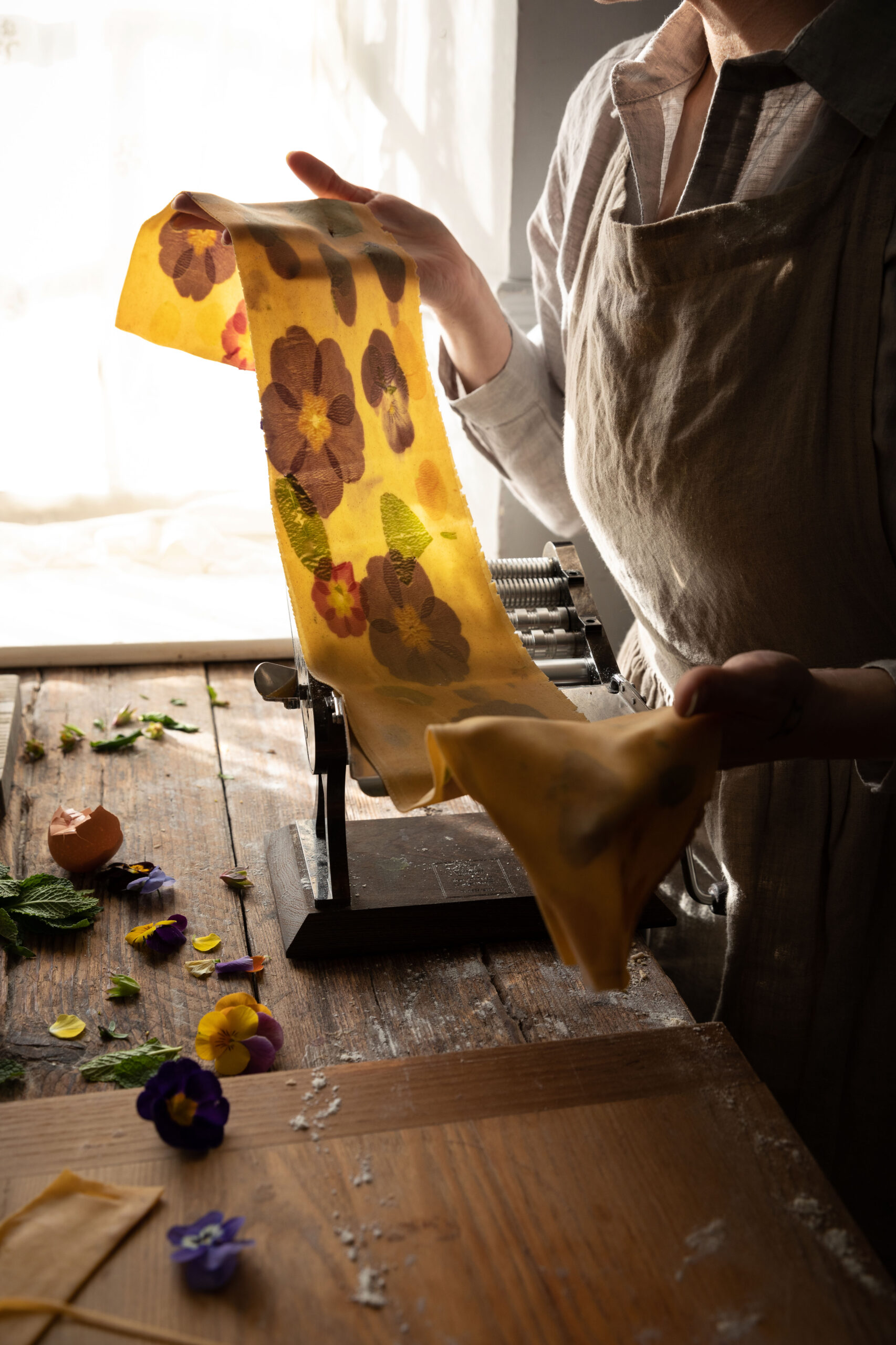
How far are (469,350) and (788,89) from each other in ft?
1.50

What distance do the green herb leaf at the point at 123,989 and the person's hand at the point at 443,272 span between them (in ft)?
2.37

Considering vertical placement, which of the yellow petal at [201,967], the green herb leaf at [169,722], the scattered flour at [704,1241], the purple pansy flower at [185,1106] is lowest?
the green herb leaf at [169,722]

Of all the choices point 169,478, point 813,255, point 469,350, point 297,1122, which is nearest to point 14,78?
point 169,478

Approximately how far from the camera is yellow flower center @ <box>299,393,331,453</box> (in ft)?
3.29

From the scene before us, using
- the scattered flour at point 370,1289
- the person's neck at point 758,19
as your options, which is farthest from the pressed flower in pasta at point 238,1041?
the person's neck at point 758,19

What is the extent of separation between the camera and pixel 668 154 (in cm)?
104

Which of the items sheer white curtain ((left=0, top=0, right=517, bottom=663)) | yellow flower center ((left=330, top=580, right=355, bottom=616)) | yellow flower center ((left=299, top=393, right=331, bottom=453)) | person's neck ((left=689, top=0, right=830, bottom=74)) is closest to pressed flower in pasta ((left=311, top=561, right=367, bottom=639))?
yellow flower center ((left=330, top=580, right=355, bottom=616))

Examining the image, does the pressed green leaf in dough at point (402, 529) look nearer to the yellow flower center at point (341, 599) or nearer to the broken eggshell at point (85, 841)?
the yellow flower center at point (341, 599)

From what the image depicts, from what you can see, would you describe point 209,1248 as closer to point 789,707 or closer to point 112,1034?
point 112,1034

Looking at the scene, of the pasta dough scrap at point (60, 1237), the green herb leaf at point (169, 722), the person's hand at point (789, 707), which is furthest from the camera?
the green herb leaf at point (169, 722)

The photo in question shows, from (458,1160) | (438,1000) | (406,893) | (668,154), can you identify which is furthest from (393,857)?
(668,154)

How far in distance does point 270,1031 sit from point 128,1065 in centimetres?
11

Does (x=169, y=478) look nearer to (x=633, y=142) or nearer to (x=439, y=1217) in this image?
(x=633, y=142)

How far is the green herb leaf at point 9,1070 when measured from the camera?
755 millimetres
